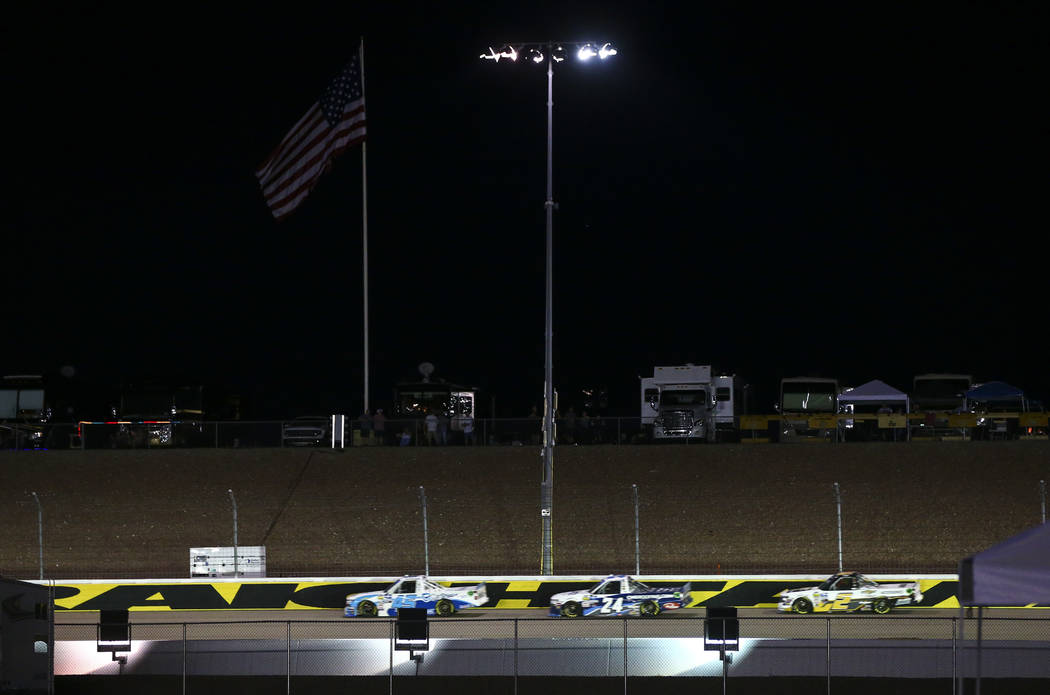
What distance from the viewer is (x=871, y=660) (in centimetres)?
1769

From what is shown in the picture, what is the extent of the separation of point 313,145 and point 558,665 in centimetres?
2090

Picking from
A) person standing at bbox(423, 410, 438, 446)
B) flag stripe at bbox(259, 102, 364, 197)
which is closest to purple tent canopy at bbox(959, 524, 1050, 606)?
flag stripe at bbox(259, 102, 364, 197)

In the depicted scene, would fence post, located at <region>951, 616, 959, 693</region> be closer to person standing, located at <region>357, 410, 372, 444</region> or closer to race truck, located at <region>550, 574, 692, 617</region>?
race truck, located at <region>550, 574, 692, 617</region>

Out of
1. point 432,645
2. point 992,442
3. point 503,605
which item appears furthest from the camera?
point 992,442

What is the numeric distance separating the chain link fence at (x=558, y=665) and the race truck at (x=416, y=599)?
204 inches

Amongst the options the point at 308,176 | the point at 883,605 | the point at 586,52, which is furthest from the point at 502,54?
the point at 883,605

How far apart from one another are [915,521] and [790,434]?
23.3ft

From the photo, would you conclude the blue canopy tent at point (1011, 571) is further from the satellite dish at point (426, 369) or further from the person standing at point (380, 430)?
the satellite dish at point (426, 369)

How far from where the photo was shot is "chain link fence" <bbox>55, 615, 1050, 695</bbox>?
664 inches

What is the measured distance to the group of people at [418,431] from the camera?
A: 1529 inches

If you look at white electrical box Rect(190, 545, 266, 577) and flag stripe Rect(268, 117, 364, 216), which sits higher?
flag stripe Rect(268, 117, 364, 216)

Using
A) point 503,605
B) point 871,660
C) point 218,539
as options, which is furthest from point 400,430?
point 871,660

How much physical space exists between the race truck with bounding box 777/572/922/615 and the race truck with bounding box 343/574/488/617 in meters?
5.67

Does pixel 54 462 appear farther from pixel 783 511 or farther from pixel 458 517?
pixel 783 511
